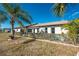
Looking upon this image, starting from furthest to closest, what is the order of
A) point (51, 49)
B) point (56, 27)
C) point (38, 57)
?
point (56, 27)
point (51, 49)
point (38, 57)

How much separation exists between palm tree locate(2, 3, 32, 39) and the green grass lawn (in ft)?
1.62

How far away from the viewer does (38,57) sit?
6.99m

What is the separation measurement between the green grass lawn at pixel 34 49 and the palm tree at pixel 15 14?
49 cm

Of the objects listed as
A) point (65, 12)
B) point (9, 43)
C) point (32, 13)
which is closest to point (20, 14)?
point (32, 13)

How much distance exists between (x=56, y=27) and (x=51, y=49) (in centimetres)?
143

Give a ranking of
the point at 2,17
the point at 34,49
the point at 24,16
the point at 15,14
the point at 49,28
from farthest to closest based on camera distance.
→ the point at 49,28 → the point at 15,14 → the point at 24,16 → the point at 2,17 → the point at 34,49

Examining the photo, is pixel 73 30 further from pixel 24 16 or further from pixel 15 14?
pixel 15 14

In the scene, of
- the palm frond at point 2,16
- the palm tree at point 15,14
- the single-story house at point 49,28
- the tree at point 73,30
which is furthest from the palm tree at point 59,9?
the palm frond at point 2,16

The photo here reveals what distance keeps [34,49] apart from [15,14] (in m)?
1.48

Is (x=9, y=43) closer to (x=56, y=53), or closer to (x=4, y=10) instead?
(x=4, y=10)

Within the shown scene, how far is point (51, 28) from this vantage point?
8.91 m

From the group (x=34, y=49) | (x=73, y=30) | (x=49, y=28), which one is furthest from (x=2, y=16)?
(x=73, y=30)

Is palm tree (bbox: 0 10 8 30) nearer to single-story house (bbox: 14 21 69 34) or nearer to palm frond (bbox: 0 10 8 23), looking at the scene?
palm frond (bbox: 0 10 8 23)

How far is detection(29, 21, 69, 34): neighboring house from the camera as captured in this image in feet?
26.6
